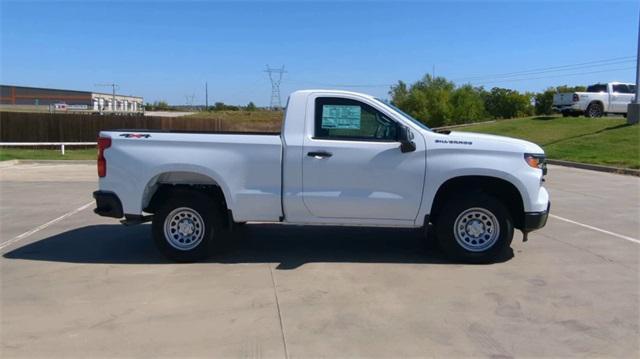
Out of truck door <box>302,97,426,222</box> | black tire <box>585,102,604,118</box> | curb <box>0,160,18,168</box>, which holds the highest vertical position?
black tire <box>585,102,604,118</box>

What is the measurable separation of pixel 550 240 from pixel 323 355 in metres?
5.23

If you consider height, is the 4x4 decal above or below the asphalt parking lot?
above

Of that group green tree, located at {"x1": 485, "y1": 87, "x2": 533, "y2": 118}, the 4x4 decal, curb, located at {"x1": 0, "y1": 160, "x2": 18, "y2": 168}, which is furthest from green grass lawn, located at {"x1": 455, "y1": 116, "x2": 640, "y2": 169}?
green tree, located at {"x1": 485, "y1": 87, "x2": 533, "y2": 118}

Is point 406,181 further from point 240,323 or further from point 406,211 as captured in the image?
point 240,323

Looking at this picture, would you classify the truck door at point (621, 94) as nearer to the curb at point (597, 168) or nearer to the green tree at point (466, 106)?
the curb at point (597, 168)

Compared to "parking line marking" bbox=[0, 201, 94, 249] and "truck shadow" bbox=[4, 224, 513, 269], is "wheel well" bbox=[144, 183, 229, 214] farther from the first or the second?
"parking line marking" bbox=[0, 201, 94, 249]

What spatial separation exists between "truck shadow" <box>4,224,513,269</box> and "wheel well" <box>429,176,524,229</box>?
2.01 feet

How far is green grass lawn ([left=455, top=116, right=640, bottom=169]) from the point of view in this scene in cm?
2223

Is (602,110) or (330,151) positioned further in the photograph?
(602,110)

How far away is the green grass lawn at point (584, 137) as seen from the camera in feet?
72.9

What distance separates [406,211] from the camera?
6902 mm

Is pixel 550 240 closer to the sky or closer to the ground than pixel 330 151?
closer to the ground

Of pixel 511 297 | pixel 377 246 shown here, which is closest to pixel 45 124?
pixel 377 246

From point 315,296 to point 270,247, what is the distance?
2227 millimetres
